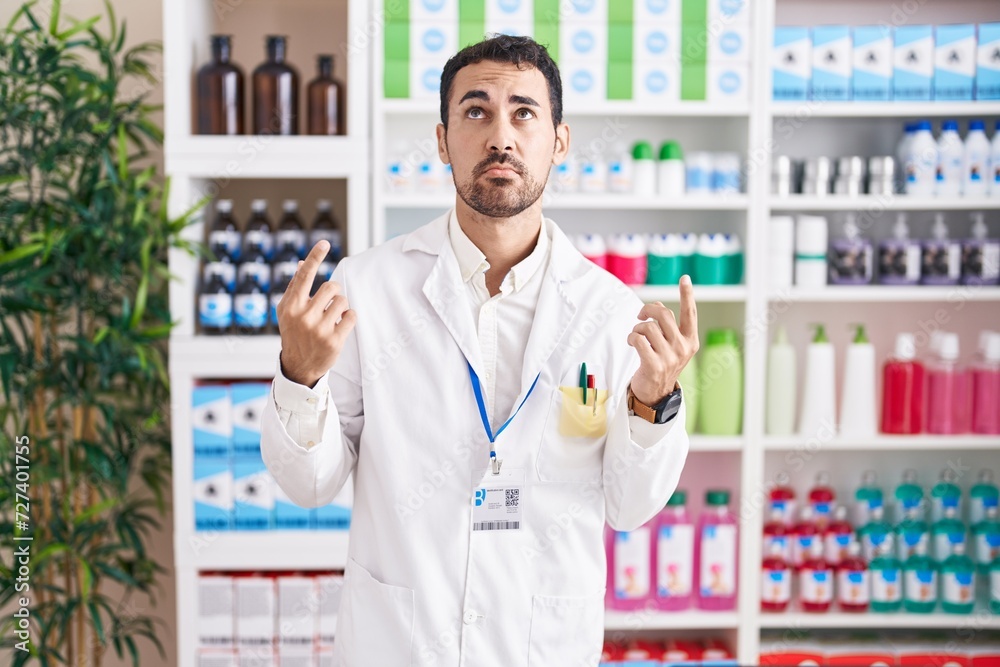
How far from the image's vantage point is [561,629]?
1654 millimetres

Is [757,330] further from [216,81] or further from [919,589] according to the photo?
[216,81]

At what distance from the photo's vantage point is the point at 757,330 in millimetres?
2891

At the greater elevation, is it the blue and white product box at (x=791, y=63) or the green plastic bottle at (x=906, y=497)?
the blue and white product box at (x=791, y=63)

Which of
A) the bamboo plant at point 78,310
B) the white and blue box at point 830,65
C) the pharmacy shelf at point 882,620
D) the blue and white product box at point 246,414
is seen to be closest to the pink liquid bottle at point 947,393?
the pharmacy shelf at point 882,620

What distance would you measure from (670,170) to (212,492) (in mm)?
1630

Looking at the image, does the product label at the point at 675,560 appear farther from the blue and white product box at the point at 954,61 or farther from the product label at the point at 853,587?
the blue and white product box at the point at 954,61

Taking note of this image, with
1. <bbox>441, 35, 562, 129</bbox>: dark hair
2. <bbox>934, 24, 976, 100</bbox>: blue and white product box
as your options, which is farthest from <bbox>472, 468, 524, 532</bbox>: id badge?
<bbox>934, 24, 976, 100</bbox>: blue and white product box

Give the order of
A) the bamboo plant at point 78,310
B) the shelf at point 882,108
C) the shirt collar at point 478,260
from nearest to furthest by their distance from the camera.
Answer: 1. the shirt collar at point 478,260
2. the bamboo plant at point 78,310
3. the shelf at point 882,108

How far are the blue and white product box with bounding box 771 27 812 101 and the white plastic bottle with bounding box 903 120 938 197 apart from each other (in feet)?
1.22

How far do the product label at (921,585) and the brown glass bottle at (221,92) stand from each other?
7.92ft

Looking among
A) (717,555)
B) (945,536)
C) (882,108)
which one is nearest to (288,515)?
(717,555)

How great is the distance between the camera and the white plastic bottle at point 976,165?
294 centimetres

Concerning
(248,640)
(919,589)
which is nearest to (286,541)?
(248,640)

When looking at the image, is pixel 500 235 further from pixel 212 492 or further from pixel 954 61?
pixel 954 61
